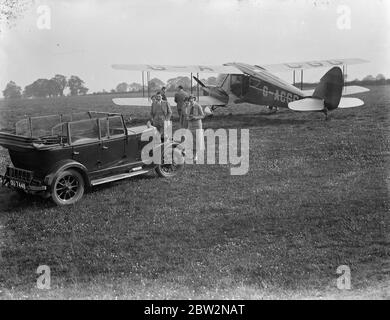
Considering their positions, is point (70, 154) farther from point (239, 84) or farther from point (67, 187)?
point (239, 84)

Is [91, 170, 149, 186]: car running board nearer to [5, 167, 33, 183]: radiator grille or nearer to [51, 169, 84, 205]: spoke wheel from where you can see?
[51, 169, 84, 205]: spoke wheel

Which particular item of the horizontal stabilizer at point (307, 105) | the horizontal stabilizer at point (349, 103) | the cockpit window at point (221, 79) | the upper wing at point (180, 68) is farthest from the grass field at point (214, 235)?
the cockpit window at point (221, 79)

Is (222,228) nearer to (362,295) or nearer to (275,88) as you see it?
(362,295)

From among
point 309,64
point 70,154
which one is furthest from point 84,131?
point 309,64

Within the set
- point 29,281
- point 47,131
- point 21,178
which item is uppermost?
point 47,131

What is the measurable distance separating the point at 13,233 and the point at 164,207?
2.58 meters

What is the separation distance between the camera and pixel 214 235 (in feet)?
21.6

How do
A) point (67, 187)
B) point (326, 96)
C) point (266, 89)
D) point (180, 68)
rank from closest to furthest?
point (67, 187) → point (326, 96) → point (266, 89) → point (180, 68)

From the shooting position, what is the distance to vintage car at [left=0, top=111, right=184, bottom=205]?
7699mm

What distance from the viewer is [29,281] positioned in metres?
5.39

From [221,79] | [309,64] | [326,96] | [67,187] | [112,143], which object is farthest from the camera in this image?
[309,64]

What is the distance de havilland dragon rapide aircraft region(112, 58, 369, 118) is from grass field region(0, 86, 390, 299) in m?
7.13

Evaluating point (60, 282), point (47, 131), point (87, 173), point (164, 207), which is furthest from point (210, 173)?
point (60, 282)

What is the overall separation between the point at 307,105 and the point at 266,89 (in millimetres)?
2576
